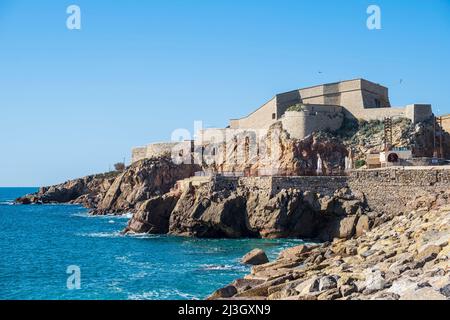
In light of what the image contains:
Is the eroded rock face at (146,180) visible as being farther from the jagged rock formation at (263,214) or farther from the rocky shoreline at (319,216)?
the jagged rock formation at (263,214)

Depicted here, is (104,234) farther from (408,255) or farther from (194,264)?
(408,255)

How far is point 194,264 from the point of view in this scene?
31.0m

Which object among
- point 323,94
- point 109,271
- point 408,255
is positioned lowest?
point 109,271

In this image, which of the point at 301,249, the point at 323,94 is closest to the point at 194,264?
the point at 301,249

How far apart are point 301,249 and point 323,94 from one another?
3303 centimetres

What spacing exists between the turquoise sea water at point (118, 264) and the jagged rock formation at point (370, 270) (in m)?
3.24

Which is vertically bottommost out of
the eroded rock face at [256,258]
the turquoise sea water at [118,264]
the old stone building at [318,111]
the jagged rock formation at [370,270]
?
the turquoise sea water at [118,264]

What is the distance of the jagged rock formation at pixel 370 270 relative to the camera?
14539 millimetres

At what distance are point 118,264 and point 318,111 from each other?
2880 centimetres

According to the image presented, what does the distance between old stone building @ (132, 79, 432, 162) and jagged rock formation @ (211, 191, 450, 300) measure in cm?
2423

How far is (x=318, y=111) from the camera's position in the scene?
179 ft

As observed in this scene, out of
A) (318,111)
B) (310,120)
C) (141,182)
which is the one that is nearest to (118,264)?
(310,120)

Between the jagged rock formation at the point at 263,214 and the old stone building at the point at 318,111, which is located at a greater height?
the old stone building at the point at 318,111

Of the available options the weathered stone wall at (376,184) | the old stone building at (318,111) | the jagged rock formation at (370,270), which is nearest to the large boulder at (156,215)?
the weathered stone wall at (376,184)
